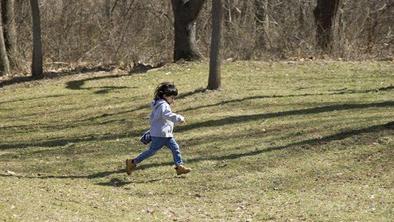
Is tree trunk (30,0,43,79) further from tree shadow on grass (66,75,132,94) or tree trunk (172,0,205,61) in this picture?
tree trunk (172,0,205,61)

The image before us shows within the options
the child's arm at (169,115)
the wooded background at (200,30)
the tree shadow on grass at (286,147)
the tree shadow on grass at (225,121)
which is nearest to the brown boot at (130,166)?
the tree shadow on grass at (286,147)

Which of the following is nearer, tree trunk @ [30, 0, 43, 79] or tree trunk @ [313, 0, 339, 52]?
tree trunk @ [30, 0, 43, 79]

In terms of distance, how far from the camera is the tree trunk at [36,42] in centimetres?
2209

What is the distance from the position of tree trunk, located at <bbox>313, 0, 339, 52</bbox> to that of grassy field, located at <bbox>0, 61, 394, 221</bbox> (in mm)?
3263

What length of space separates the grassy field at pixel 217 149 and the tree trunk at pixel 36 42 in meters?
1.62

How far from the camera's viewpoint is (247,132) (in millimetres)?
13602

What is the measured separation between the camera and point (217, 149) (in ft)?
41.1

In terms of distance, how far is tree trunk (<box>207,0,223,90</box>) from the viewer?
56.8ft

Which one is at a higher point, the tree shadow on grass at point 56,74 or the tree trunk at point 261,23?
the tree trunk at point 261,23

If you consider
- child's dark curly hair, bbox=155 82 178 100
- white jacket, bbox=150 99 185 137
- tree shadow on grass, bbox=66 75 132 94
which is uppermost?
child's dark curly hair, bbox=155 82 178 100

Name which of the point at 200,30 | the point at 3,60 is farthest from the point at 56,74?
the point at 200,30

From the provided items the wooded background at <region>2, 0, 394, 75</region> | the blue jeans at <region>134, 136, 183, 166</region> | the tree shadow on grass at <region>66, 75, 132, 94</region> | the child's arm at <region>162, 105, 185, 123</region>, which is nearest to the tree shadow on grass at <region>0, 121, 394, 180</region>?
the blue jeans at <region>134, 136, 183, 166</region>

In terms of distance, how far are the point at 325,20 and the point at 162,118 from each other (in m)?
15.6

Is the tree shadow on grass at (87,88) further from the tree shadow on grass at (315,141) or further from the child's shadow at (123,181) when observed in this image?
the child's shadow at (123,181)
